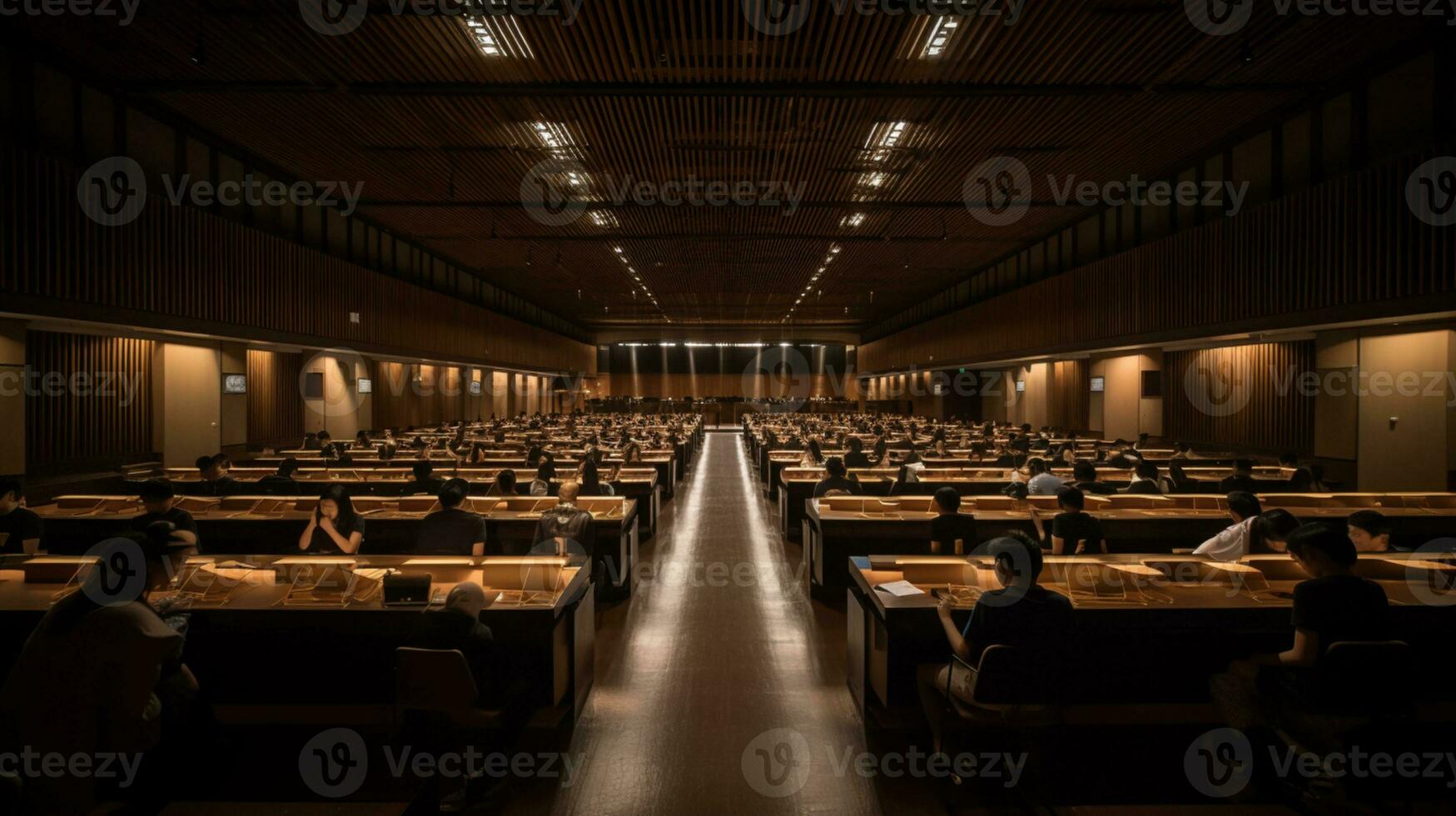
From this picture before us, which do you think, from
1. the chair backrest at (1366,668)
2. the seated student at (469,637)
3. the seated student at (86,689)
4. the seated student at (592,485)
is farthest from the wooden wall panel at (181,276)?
the chair backrest at (1366,668)

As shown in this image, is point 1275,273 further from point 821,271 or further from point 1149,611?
point 821,271

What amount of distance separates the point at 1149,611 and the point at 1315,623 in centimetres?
76

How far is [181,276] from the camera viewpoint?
10.1 meters

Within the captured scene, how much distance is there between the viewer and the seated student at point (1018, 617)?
2883 mm

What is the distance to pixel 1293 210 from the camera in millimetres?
9312

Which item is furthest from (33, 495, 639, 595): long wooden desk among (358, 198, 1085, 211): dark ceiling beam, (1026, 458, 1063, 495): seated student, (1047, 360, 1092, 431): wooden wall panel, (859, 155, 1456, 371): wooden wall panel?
(1047, 360, 1092, 431): wooden wall panel

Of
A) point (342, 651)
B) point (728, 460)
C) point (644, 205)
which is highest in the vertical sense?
point (644, 205)

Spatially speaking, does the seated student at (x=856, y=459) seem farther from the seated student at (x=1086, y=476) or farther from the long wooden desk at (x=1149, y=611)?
the long wooden desk at (x=1149, y=611)

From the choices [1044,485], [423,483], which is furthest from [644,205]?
[1044,485]

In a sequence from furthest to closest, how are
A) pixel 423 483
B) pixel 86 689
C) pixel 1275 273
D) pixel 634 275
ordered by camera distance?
pixel 634 275
pixel 1275 273
pixel 423 483
pixel 86 689

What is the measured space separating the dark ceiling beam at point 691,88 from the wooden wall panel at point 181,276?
215cm

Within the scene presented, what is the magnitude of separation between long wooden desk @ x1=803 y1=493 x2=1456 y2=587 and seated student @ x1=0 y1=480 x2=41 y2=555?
20.6 ft

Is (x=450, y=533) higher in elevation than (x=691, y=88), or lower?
lower

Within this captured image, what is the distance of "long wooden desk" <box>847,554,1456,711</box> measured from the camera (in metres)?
3.57
